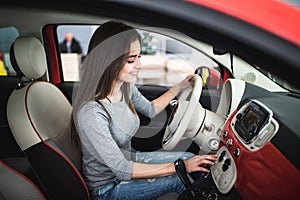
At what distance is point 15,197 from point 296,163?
98cm

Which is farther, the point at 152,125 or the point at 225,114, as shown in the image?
the point at 152,125

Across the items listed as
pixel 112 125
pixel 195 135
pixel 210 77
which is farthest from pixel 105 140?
pixel 210 77

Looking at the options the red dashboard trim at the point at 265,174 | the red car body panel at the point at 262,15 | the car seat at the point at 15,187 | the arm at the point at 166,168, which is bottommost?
the car seat at the point at 15,187

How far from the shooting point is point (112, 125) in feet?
4.31

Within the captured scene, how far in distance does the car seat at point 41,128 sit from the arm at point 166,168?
0.20 meters

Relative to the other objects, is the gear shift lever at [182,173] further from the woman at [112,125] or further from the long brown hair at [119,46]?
the long brown hair at [119,46]

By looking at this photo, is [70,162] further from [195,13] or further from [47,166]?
[195,13]

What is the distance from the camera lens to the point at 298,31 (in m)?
0.68

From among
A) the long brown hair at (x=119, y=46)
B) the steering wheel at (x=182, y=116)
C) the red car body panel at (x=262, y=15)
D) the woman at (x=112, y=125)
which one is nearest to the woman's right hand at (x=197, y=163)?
the woman at (x=112, y=125)

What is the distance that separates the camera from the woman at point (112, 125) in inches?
49.4

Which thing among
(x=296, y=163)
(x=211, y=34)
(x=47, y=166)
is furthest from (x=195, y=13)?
(x=47, y=166)

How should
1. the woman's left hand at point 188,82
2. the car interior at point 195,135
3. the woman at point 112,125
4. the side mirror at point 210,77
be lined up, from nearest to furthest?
1. the car interior at point 195,135
2. the woman at point 112,125
3. the woman's left hand at point 188,82
4. the side mirror at point 210,77

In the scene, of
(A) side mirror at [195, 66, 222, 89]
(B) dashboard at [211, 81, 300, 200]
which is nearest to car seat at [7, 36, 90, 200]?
(B) dashboard at [211, 81, 300, 200]

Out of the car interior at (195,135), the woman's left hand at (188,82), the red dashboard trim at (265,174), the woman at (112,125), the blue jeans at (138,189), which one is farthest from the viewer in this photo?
the woman's left hand at (188,82)
